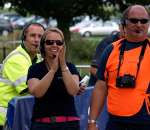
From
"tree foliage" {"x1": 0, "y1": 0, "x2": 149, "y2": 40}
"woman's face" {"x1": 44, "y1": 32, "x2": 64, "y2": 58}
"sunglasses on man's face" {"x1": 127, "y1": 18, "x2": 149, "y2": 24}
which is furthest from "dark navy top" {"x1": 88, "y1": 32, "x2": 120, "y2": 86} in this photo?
"tree foliage" {"x1": 0, "y1": 0, "x2": 149, "y2": 40}

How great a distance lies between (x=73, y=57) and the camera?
23.7 m

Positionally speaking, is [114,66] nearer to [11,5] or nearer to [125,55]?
[125,55]

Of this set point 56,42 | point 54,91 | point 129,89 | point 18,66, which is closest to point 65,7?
point 18,66

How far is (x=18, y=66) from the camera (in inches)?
241

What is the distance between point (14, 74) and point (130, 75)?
1.55 meters

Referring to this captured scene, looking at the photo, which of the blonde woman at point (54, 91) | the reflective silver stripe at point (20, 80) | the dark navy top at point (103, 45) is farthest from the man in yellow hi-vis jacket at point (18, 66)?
the dark navy top at point (103, 45)

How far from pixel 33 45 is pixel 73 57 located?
683 inches

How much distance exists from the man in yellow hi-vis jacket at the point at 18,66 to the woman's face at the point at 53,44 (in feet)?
2.23

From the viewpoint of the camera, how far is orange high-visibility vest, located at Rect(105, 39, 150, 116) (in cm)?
496

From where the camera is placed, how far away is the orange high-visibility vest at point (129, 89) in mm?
4957

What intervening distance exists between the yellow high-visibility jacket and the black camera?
53.3 inches

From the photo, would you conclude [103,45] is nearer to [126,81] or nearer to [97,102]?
[97,102]

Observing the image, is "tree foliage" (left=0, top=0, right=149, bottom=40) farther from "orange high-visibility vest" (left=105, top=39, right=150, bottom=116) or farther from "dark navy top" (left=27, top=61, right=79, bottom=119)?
"orange high-visibility vest" (left=105, top=39, right=150, bottom=116)

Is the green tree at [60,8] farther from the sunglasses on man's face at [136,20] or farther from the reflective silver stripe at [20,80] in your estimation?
the sunglasses on man's face at [136,20]
